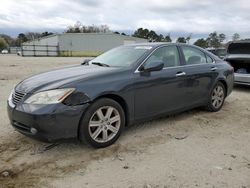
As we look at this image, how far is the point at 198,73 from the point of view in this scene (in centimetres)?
588

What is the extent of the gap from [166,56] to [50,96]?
2360mm

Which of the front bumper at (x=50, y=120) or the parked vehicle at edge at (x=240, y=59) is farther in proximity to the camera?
the parked vehicle at edge at (x=240, y=59)

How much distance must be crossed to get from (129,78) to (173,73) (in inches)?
41.4

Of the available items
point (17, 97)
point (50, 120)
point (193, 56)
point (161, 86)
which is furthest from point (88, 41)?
point (50, 120)

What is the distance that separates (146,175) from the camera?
3.61 meters

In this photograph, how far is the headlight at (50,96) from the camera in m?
3.93

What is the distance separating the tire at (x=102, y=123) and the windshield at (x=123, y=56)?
0.87m

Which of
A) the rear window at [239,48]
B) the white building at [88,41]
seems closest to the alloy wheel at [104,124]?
the rear window at [239,48]

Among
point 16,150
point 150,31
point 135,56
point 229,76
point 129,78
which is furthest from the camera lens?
point 150,31

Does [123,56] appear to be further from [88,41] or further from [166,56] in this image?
[88,41]

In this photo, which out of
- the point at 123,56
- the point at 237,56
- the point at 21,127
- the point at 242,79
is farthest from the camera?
the point at 237,56

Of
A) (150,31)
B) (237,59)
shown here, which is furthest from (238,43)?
(150,31)

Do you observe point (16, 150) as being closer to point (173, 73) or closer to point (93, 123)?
point (93, 123)

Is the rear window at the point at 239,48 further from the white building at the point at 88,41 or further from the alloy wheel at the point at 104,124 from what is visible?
the white building at the point at 88,41
